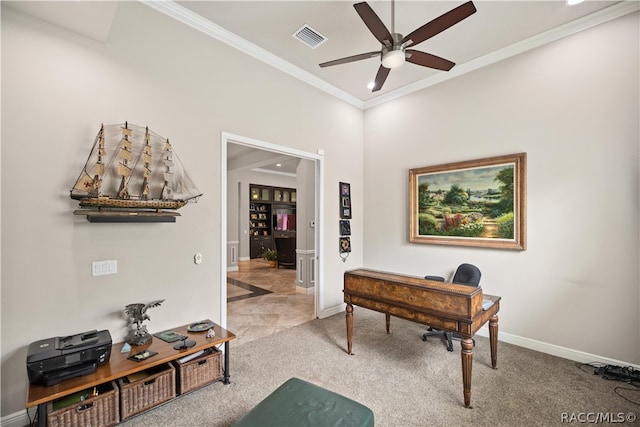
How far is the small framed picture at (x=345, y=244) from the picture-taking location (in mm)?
4434

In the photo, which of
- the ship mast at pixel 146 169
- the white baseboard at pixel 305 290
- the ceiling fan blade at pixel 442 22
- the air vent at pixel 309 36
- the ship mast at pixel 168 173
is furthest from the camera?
the white baseboard at pixel 305 290

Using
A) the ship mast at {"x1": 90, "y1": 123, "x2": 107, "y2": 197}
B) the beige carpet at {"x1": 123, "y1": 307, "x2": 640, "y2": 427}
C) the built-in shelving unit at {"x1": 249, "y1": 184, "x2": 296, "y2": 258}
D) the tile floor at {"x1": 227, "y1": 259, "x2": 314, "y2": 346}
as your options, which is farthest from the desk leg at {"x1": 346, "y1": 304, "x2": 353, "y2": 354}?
the built-in shelving unit at {"x1": 249, "y1": 184, "x2": 296, "y2": 258}

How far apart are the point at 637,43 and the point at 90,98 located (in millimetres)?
4844

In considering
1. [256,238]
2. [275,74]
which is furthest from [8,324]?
[256,238]

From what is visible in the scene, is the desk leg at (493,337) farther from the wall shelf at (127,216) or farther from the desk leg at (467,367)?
the wall shelf at (127,216)

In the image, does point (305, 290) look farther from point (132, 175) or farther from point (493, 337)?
point (132, 175)

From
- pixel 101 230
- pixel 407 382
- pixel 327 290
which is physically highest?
pixel 101 230

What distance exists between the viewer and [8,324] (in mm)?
1932

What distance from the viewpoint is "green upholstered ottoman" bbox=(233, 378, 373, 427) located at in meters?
1.47

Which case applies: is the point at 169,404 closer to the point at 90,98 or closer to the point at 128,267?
the point at 128,267

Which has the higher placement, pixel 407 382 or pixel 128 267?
pixel 128 267

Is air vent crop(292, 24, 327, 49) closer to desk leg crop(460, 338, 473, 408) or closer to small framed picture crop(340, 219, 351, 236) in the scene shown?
small framed picture crop(340, 219, 351, 236)

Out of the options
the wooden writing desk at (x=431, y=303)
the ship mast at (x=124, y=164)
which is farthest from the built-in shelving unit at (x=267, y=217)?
the ship mast at (x=124, y=164)

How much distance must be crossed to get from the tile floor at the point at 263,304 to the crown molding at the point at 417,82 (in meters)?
3.40
